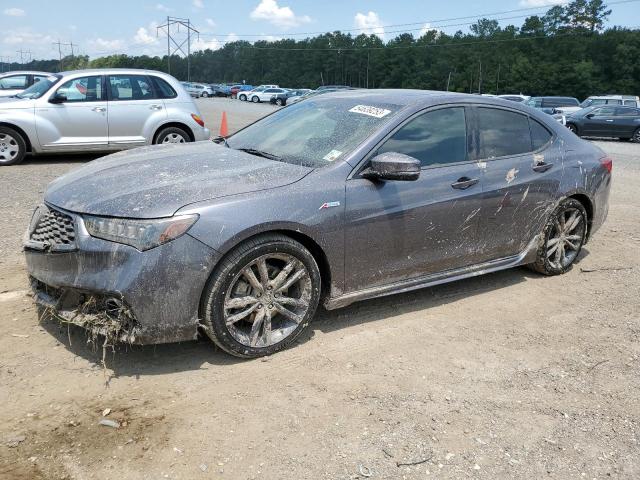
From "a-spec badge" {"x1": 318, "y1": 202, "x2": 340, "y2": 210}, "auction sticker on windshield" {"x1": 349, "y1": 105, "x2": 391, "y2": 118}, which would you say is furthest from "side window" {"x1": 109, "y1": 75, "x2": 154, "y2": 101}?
"a-spec badge" {"x1": 318, "y1": 202, "x2": 340, "y2": 210}

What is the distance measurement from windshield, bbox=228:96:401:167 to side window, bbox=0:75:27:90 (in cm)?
1436

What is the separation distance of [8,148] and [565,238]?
30.2 ft

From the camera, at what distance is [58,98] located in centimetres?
990

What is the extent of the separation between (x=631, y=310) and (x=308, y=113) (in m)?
3.07

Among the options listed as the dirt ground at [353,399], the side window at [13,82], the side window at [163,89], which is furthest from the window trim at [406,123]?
the side window at [13,82]

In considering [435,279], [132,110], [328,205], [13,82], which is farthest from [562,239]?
[13,82]

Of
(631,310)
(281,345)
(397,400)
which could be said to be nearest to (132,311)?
(281,345)

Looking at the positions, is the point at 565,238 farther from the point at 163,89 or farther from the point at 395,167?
the point at 163,89

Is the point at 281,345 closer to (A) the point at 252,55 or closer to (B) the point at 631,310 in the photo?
(B) the point at 631,310

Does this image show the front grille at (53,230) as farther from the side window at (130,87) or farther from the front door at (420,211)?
the side window at (130,87)

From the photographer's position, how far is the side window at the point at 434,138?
13.2 ft

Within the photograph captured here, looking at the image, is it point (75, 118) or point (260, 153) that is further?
point (75, 118)

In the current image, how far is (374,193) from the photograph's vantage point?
3785 mm

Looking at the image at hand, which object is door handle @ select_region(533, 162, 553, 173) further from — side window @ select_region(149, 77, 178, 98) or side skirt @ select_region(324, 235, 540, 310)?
side window @ select_region(149, 77, 178, 98)
